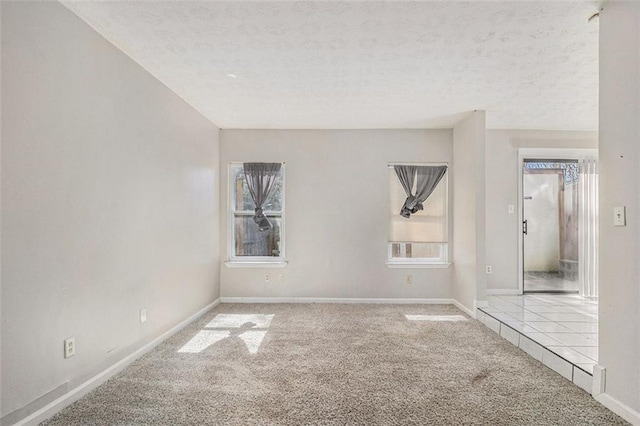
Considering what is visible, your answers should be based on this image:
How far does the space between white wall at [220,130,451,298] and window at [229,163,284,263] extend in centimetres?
16

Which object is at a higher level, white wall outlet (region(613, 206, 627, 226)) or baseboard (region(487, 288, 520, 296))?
white wall outlet (region(613, 206, 627, 226))

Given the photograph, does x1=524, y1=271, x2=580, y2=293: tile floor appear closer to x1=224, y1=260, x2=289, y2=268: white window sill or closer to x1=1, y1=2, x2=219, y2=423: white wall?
x1=224, y1=260, x2=289, y2=268: white window sill

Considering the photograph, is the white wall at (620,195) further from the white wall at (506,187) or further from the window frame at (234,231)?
the window frame at (234,231)

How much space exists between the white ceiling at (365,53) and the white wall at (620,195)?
295 millimetres

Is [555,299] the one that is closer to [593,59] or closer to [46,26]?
[593,59]

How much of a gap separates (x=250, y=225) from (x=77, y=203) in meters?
2.95

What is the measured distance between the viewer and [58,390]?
213cm

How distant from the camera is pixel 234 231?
516cm

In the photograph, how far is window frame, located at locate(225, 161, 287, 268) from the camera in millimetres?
5043

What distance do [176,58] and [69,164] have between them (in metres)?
1.20

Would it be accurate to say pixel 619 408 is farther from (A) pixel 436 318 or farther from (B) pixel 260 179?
(B) pixel 260 179

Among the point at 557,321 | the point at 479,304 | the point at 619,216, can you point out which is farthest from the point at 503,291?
the point at 619,216

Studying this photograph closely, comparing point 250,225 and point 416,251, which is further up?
point 250,225

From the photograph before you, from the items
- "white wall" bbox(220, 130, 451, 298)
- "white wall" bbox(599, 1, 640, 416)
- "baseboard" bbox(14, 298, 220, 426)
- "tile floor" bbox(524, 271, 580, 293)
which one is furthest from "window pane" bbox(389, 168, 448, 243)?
"baseboard" bbox(14, 298, 220, 426)
